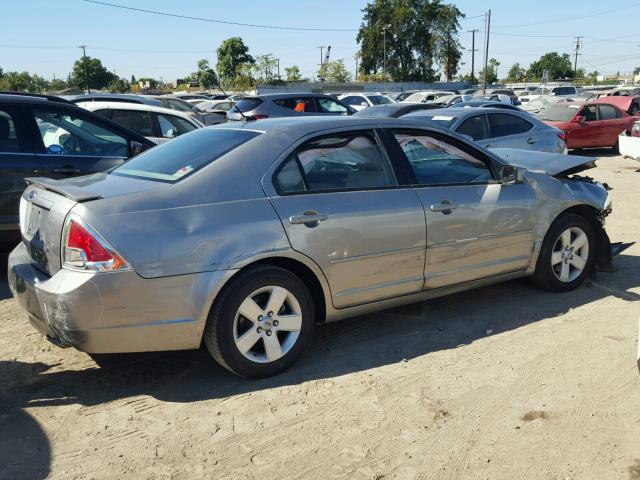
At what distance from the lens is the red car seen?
1666 centimetres

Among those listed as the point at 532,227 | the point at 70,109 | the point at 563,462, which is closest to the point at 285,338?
the point at 563,462

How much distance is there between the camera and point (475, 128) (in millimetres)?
10008

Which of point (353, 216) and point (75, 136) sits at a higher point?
point (75, 136)

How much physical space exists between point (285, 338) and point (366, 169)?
131 centimetres

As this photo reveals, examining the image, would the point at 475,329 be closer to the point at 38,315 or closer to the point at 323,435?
the point at 323,435

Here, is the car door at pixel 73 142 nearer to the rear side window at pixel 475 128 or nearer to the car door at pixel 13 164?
the car door at pixel 13 164

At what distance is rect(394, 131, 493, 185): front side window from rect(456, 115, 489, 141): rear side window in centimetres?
496

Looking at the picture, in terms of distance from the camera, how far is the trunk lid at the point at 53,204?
3572 mm

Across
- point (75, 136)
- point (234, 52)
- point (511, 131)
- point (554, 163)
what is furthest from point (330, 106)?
point (234, 52)

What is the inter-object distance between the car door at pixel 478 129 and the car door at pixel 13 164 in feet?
20.7

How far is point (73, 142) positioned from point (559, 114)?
1425cm

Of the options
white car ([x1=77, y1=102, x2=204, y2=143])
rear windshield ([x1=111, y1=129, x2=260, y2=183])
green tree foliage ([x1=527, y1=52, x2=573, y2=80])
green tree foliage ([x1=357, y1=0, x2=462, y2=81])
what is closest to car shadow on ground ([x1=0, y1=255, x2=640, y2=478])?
rear windshield ([x1=111, y1=129, x2=260, y2=183])

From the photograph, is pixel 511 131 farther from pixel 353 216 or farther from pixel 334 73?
pixel 334 73

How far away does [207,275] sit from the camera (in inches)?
140
